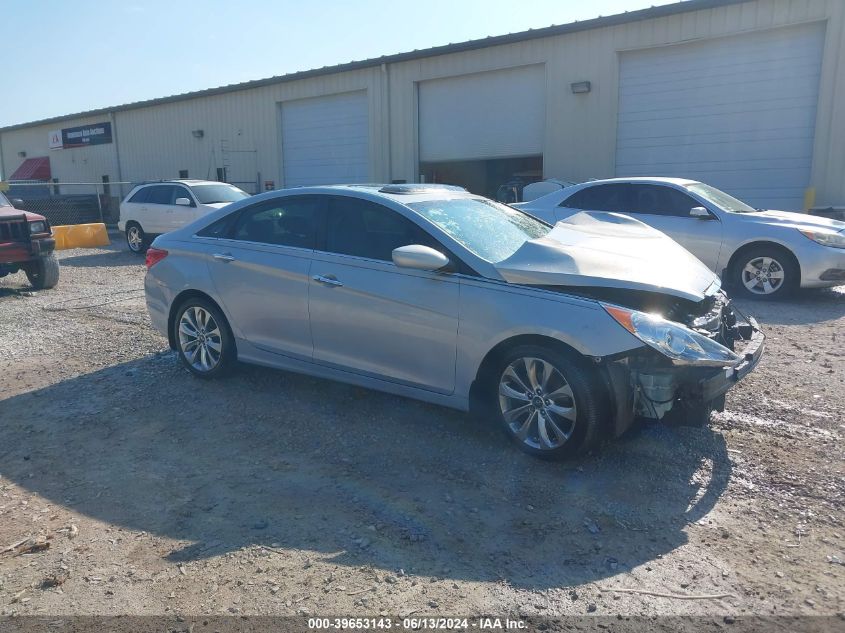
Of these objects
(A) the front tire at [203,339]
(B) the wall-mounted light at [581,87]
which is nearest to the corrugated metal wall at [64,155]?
(B) the wall-mounted light at [581,87]

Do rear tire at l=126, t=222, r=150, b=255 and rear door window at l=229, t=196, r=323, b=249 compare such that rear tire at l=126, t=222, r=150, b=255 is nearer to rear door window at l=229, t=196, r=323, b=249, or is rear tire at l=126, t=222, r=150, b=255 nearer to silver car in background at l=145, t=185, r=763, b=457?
silver car in background at l=145, t=185, r=763, b=457

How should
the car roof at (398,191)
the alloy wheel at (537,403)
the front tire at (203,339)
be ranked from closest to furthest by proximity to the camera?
1. the alloy wheel at (537,403)
2. the car roof at (398,191)
3. the front tire at (203,339)

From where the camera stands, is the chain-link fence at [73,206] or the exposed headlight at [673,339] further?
the chain-link fence at [73,206]

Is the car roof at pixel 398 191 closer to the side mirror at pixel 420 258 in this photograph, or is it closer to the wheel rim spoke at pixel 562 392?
the side mirror at pixel 420 258

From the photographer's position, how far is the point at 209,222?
596cm

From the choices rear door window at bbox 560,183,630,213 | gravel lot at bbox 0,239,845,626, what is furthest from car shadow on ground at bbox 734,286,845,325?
gravel lot at bbox 0,239,845,626

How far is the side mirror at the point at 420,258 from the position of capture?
441 centimetres

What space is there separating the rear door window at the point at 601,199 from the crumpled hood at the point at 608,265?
4.78 metres

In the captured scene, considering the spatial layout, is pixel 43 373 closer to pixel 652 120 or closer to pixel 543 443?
pixel 543 443

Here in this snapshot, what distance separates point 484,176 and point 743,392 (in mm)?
16730

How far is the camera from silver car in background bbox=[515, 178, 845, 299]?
887 centimetres

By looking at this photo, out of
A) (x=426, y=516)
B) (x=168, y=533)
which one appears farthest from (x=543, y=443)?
(x=168, y=533)

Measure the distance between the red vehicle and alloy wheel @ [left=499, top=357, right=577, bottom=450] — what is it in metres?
8.88

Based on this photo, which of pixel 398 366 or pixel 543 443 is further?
pixel 398 366
